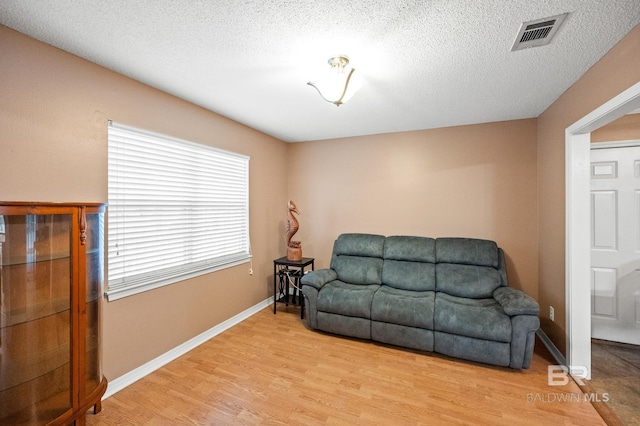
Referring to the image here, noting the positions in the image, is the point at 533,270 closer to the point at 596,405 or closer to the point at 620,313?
the point at 620,313

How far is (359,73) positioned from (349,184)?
203 centimetres

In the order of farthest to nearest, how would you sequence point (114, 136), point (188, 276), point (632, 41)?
point (188, 276)
point (114, 136)
point (632, 41)

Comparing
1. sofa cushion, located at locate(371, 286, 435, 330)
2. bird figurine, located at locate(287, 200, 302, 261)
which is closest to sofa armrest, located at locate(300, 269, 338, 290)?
bird figurine, located at locate(287, 200, 302, 261)

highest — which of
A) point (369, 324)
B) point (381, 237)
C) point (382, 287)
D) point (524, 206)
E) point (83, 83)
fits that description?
point (83, 83)

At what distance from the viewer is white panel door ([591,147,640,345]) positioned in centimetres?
275

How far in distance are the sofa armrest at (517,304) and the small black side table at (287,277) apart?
7.20 ft

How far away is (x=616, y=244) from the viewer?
110 inches

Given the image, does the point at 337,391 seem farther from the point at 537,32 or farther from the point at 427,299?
the point at 537,32

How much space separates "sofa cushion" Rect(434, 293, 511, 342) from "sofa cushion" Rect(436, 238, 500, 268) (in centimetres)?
51

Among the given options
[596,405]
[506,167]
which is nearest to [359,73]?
[506,167]

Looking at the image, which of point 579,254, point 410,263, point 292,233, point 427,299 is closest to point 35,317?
point 292,233

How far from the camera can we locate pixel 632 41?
5.17 ft

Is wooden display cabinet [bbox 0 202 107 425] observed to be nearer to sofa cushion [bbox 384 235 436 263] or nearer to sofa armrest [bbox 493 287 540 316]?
sofa cushion [bbox 384 235 436 263]

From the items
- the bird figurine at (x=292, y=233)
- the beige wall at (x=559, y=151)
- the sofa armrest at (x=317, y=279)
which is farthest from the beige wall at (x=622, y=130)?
the bird figurine at (x=292, y=233)
